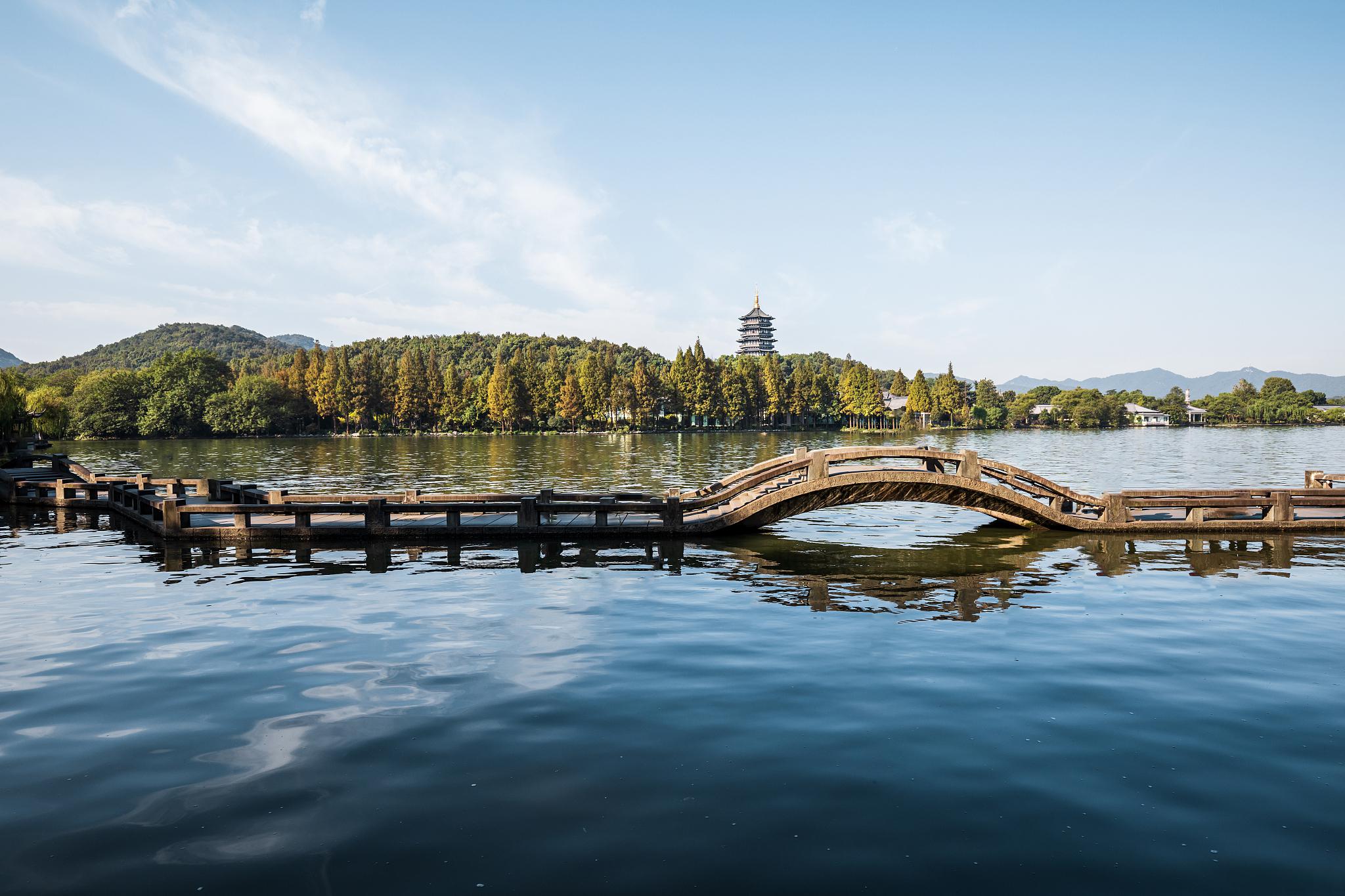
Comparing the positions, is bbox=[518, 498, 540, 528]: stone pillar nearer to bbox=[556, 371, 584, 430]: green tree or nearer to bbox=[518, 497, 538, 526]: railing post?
bbox=[518, 497, 538, 526]: railing post

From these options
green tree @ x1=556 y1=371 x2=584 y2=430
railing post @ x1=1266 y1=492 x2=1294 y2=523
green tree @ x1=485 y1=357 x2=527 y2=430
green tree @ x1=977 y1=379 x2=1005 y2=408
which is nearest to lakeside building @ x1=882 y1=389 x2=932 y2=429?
green tree @ x1=977 y1=379 x2=1005 y2=408

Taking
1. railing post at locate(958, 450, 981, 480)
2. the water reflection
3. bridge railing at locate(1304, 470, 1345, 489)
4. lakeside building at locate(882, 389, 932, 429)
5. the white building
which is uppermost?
lakeside building at locate(882, 389, 932, 429)

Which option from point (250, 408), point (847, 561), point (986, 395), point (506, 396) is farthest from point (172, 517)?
point (986, 395)

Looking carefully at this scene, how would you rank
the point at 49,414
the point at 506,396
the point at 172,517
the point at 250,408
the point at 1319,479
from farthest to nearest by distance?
1. the point at 506,396
2. the point at 250,408
3. the point at 49,414
4. the point at 1319,479
5. the point at 172,517

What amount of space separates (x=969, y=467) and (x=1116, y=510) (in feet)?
14.6

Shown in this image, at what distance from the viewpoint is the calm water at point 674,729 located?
5621 millimetres

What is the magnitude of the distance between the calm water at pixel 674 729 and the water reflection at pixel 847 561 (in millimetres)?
209

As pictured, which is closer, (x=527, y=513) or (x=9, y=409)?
(x=527, y=513)

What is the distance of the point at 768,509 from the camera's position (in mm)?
21047

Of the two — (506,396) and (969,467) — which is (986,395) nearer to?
(506,396)

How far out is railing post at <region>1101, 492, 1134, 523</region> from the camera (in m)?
21.5

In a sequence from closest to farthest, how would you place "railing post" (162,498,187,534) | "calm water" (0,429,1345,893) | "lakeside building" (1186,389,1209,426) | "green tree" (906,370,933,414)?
1. "calm water" (0,429,1345,893)
2. "railing post" (162,498,187,534)
3. "green tree" (906,370,933,414)
4. "lakeside building" (1186,389,1209,426)

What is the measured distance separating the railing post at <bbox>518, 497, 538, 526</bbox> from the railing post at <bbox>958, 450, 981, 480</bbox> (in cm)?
1136

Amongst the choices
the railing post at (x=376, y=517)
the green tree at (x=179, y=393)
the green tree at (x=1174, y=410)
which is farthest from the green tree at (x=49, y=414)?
the green tree at (x=1174, y=410)
